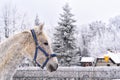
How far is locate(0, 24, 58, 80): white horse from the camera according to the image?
289 centimetres

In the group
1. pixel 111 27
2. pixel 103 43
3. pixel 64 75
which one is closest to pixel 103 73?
pixel 64 75

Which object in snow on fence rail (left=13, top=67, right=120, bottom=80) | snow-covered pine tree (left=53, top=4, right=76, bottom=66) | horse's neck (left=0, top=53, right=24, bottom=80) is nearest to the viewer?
horse's neck (left=0, top=53, right=24, bottom=80)

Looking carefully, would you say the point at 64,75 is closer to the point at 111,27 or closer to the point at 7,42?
the point at 7,42

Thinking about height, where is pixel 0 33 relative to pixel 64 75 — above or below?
above

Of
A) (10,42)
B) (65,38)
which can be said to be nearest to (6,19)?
(65,38)

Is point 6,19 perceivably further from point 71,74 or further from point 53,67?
point 53,67

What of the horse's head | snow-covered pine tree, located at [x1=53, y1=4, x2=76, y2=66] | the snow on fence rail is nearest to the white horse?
the horse's head

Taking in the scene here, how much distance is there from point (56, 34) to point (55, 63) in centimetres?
1701

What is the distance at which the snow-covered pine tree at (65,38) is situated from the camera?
63.8 feet

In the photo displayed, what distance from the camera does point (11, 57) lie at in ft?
9.61

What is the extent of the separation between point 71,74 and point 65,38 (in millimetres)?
5962

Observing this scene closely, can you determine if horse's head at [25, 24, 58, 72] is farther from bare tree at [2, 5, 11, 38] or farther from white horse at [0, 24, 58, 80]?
bare tree at [2, 5, 11, 38]

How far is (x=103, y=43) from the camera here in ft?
257

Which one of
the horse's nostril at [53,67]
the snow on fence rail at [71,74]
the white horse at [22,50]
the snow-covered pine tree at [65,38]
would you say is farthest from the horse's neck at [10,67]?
the snow-covered pine tree at [65,38]
